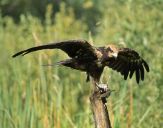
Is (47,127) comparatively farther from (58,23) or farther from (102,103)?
(58,23)

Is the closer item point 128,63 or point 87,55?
point 87,55

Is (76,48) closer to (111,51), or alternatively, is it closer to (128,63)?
(111,51)

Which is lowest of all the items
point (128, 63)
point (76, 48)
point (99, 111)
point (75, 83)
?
point (75, 83)

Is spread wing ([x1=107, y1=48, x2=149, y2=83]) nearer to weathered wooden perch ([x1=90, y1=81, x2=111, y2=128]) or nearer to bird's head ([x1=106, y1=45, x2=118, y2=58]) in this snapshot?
bird's head ([x1=106, y1=45, x2=118, y2=58])

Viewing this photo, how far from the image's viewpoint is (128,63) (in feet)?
13.9

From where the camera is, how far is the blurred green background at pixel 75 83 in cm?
498

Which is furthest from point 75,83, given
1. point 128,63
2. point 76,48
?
point 76,48

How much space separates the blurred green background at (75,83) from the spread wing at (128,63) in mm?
169

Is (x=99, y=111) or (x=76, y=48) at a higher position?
(x=76, y=48)

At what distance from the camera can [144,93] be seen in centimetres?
660

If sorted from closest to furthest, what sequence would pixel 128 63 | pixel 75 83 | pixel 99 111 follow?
pixel 99 111
pixel 128 63
pixel 75 83

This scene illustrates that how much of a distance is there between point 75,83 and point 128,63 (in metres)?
4.55

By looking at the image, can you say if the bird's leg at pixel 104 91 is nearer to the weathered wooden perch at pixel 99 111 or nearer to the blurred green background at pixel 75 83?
the weathered wooden perch at pixel 99 111

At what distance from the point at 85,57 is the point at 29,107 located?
1.28 meters
